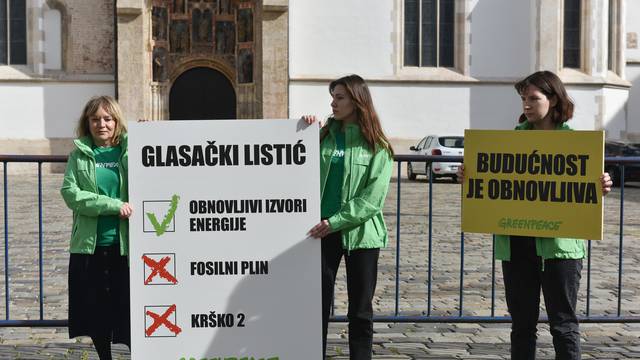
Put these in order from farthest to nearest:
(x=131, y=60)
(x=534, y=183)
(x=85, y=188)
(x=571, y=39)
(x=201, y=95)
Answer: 1. (x=201, y=95)
2. (x=571, y=39)
3. (x=131, y=60)
4. (x=534, y=183)
5. (x=85, y=188)

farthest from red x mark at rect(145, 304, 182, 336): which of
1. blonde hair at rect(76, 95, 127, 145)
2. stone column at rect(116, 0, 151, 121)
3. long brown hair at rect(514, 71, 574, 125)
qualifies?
stone column at rect(116, 0, 151, 121)

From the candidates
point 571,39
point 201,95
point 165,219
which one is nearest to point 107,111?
point 165,219

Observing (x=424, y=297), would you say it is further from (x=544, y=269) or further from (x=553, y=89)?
(x=553, y=89)

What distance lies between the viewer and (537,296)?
4570 mm

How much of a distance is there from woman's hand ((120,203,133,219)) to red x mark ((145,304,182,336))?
527 mm

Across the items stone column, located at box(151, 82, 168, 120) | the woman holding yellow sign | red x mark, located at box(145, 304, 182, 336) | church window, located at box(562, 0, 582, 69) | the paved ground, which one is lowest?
the paved ground

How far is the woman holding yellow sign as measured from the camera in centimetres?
442

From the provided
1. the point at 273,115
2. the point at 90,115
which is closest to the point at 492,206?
the point at 90,115

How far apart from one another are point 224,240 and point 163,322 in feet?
1.78

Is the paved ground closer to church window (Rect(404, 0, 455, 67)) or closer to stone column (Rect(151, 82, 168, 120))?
stone column (Rect(151, 82, 168, 120))

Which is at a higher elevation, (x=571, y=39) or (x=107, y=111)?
(x=571, y=39)

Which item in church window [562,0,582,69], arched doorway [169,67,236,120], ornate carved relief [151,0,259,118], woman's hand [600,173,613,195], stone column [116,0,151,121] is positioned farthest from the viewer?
arched doorway [169,67,236,120]

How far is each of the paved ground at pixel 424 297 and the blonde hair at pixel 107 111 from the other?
1650 millimetres

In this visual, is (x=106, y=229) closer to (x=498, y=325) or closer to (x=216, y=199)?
(x=216, y=199)
